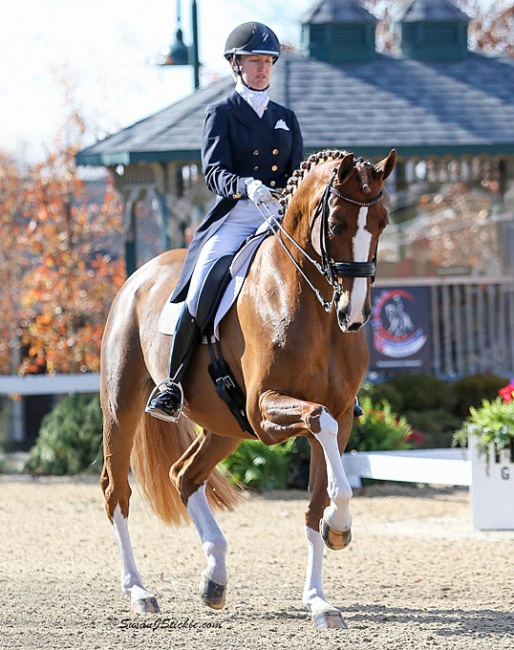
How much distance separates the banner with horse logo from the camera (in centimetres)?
1469

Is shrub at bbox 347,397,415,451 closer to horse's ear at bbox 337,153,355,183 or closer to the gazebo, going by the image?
the gazebo

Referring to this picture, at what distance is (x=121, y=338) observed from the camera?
771 cm

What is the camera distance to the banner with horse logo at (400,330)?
48.2ft

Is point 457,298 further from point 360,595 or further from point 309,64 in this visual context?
point 360,595

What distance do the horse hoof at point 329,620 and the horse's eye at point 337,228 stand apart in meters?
1.97

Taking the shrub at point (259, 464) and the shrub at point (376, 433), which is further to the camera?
the shrub at point (376, 433)

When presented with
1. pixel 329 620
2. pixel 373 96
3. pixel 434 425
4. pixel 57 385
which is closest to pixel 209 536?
pixel 329 620

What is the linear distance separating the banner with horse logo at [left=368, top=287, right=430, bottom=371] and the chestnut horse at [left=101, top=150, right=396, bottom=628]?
713 cm

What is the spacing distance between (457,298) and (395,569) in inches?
302

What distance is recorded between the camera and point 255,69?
270 inches

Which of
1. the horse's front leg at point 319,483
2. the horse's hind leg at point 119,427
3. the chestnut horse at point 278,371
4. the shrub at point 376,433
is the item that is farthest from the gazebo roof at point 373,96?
the horse's front leg at point 319,483

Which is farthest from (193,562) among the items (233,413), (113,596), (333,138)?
(333,138)

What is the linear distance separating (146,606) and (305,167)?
2.57 meters

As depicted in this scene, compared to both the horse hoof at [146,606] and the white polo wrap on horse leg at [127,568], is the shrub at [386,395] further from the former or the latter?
the horse hoof at [146,606]
